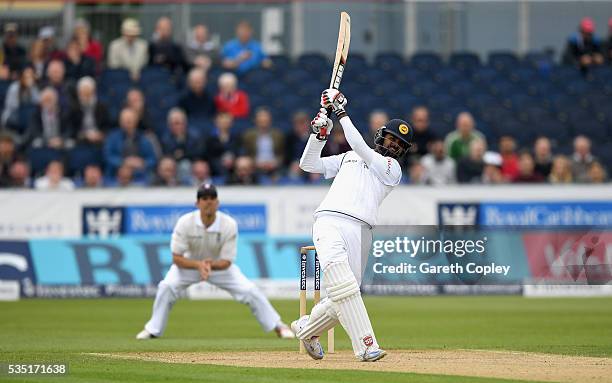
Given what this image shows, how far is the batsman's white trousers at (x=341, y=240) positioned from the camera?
11.4 metres

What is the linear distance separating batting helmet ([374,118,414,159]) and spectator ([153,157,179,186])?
34.5 ft

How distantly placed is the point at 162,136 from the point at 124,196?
87.3 inches

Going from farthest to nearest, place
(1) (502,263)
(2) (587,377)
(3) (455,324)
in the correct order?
(3) (455,324) < (1) (502,263) < (2) (587,377)

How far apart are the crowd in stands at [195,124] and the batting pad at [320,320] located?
10071 millimetres

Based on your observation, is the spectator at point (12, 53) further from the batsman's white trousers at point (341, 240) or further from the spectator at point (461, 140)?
the batsman's white trousers at point (341, 240)

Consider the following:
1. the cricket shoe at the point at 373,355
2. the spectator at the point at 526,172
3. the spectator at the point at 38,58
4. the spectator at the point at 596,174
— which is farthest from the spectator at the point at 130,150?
the cricket shoe at the point at 373,355

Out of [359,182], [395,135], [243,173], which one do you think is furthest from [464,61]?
[359,182]

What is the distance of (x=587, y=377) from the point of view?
10258 millimetres

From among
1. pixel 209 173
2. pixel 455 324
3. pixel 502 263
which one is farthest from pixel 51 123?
pixel 502 263

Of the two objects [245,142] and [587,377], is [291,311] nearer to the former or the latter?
[245,142]

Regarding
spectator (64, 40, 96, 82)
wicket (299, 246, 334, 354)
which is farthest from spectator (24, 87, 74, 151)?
wicket (299, 246, 334, 354)

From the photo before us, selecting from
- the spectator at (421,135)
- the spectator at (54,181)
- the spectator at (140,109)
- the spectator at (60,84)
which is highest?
the spectator at (60,84)

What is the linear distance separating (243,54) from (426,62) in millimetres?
4135

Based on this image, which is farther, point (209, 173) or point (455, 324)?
point (209, 173)
